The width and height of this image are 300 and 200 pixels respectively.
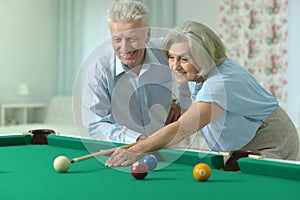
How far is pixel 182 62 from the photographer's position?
251 centimetres

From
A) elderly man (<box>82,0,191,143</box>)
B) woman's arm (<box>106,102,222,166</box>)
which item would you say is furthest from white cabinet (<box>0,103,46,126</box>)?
woman's arm (<box>106,102,222,166</box>)

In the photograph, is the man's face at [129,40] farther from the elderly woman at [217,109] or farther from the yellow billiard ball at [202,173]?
the yellow billiard ball at [202,173]

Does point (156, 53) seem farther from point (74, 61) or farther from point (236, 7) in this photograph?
point (74, 61)

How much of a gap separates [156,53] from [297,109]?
9.17 ft

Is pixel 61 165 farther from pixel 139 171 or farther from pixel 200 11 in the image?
pixel 200 11

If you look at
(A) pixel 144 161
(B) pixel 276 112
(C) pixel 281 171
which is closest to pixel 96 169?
(A) pixel 144 161

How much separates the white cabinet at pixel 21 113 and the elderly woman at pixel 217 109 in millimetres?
4943

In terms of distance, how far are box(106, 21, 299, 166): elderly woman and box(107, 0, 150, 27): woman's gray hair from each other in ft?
1.36

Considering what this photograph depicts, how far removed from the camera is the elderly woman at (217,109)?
2.29 m

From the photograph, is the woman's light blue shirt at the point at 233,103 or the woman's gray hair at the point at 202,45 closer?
the woman's light blue shirt at the point at 233,103

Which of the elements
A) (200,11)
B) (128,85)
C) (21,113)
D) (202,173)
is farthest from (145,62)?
(21,113)

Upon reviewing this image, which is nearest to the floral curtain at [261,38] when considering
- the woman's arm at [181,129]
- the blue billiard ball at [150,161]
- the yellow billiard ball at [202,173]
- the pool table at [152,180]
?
the woman's arm at [181,129]

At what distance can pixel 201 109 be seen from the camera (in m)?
2.28

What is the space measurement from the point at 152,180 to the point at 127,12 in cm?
132
